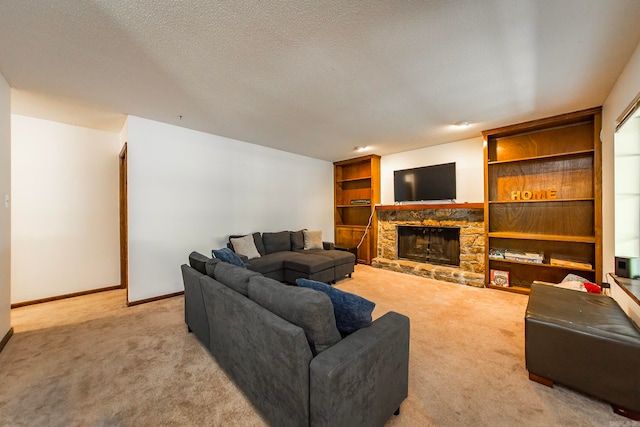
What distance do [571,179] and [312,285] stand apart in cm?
414

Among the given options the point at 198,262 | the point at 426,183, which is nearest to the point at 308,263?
the point at 198,262

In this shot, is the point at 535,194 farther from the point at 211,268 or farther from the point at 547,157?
the point at 211,268

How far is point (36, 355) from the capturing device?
6.92 feet

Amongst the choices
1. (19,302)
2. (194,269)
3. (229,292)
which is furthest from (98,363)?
(19,302)

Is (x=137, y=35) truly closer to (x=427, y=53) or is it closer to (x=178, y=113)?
(x=178, y=113)

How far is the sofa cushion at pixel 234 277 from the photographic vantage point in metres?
1.72

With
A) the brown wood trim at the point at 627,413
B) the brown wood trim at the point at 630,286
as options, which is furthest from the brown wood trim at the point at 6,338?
the brown wood trim at the point at 630,286

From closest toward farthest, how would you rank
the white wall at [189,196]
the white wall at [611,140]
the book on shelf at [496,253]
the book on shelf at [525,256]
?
the white wall at [611,140] → the white wall at [189,196] → the book on shelf at [525,256] → the book on shelf at [496,253]

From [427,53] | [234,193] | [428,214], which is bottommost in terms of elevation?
[428,214]

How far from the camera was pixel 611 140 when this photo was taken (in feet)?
8.60

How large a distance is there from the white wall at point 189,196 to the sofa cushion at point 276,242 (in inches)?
10.5

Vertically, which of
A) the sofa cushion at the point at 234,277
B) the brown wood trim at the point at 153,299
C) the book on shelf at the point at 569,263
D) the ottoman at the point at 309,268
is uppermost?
the sofa cushion at the point at 234,277

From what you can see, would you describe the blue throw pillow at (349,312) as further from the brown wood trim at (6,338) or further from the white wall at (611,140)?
the brown wood trim at (6,338)

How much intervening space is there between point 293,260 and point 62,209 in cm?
339
